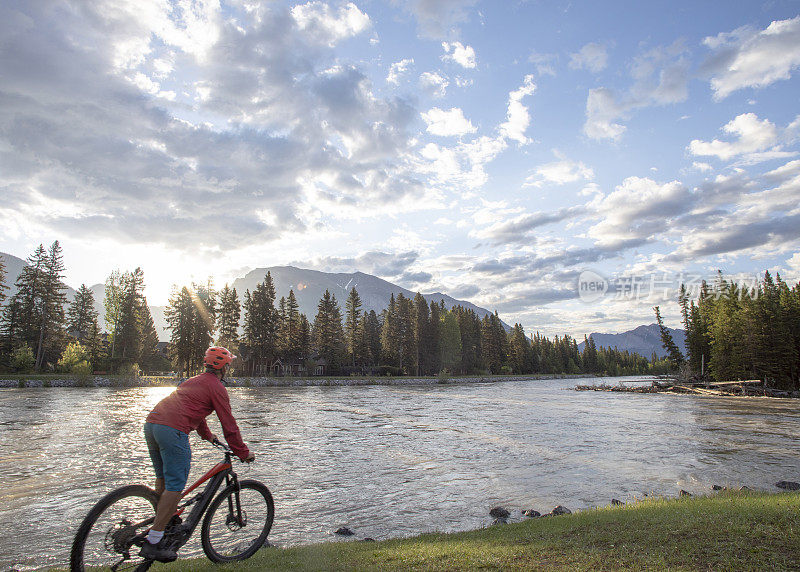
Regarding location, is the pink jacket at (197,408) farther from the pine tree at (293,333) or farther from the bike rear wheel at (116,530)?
the pine tree at (293,333)

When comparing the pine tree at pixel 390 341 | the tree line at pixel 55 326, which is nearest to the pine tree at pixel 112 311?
the tree line at pixel 55 326

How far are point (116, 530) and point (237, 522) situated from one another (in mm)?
1689

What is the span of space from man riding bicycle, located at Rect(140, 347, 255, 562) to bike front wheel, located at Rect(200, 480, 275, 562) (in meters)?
0.70

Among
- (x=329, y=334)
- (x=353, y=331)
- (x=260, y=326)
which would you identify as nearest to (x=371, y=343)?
(x=353, y=331)

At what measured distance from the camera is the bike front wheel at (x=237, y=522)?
20.8ft

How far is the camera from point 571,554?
6117mm

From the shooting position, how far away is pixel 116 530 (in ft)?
18.5

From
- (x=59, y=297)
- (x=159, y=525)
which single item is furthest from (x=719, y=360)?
(x=59, y=297)

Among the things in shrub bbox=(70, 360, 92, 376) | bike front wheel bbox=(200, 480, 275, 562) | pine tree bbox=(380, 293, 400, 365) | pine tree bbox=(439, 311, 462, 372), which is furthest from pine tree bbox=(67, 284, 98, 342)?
bike front wheel bbox=(200, 480, 275, 562)

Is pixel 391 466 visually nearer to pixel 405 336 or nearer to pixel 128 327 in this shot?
pixel 128 327

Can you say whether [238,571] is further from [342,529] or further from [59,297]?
[59,297]

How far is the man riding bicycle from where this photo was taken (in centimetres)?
563

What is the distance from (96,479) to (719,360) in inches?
3175

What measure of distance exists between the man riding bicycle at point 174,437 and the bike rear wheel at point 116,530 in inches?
7.8
